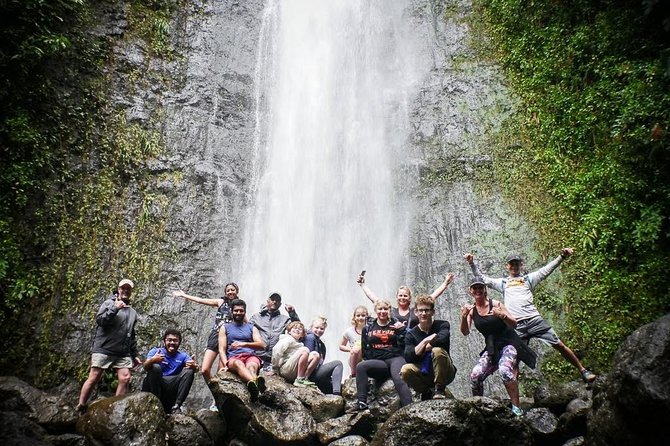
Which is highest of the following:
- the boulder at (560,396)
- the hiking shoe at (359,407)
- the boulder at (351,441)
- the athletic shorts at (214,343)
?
the athletic shorts at (214,343)

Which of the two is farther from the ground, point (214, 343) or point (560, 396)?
point (214, 343)

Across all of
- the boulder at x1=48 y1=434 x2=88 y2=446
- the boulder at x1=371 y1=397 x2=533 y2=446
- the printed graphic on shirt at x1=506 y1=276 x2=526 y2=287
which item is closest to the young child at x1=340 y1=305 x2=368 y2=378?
the printed graphic on shirt at x1=506 y1=276 x2=526 y2=287

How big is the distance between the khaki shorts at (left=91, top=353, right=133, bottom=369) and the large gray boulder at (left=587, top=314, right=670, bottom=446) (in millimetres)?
5245

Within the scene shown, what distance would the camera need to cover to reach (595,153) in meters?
8.72

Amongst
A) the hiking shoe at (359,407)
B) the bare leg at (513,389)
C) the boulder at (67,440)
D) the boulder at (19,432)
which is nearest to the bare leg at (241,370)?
the hiking shoe at (359,407)

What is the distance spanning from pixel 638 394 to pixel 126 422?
14.4 ft

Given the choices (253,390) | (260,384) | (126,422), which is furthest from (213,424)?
(126,422)

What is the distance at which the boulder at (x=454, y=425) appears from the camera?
4.05 meters

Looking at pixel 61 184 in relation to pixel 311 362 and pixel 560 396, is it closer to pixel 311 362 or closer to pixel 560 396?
pixel 311 362

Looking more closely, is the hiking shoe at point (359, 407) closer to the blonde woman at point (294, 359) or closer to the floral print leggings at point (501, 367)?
the blonde woman at point (294, 359)

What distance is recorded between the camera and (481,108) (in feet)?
35.3

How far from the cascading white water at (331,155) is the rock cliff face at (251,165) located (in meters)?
0.17

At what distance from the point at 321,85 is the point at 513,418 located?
10692 mm

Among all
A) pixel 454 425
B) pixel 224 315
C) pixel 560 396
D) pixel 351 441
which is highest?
pixel 224 315
